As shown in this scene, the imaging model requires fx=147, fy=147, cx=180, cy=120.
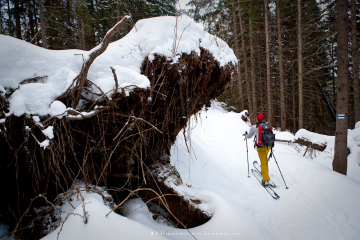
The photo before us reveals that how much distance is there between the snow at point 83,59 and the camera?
5.17 feet

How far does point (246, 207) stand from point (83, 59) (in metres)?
3.83

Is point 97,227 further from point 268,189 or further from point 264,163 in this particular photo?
point 264,163

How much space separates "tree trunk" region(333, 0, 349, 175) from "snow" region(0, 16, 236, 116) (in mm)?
4551

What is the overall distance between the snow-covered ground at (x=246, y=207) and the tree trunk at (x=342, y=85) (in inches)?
34.4

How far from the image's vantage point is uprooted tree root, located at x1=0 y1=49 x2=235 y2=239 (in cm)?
167

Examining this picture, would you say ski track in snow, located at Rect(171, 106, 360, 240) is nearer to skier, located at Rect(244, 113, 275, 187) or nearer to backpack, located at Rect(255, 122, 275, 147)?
skier, located at Rect(244, 113, 275, 187)

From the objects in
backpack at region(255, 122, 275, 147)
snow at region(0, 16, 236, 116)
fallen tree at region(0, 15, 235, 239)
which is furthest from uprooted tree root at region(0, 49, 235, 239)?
backpack at region(255, 122, 275, 147)

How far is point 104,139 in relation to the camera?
1976 mm

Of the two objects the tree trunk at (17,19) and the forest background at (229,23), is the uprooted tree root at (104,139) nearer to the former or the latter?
the forest background at (229,23)

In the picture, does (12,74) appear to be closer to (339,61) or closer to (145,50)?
(145,50)

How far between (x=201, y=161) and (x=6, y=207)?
12.1 feet

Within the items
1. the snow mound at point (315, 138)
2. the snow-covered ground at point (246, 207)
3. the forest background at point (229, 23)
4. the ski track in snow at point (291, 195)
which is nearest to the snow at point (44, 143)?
the snow-covered ground at point (246, 207)

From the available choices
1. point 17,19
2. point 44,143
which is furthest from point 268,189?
point 17,19

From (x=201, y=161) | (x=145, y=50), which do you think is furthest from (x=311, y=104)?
(x=145, y=50)
